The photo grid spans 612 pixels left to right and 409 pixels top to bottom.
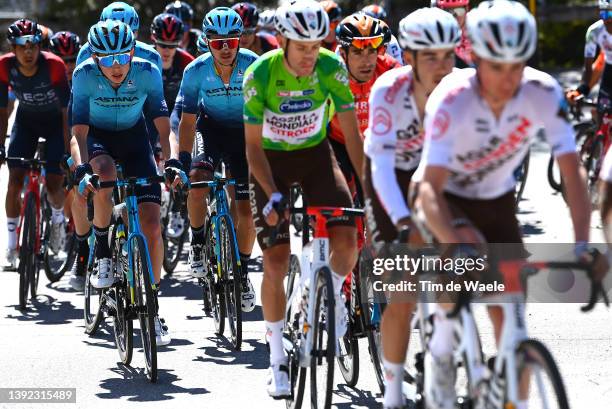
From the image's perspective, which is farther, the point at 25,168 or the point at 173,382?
the point at 25,168

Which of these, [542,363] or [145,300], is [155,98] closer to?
[145,300]

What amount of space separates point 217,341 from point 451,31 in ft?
11.6

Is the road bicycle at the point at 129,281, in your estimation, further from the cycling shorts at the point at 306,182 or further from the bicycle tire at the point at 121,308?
the cycling shorts at the point at 306,182

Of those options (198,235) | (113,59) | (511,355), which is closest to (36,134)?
(198,235)

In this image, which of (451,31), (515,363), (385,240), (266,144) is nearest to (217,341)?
(266,144)

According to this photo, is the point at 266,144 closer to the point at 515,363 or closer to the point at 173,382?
the point at 173,382

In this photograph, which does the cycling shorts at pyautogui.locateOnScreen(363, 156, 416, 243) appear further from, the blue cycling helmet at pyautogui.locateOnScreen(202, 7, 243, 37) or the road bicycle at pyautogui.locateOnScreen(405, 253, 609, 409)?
the blue cycling helmet at pyautogui.locateOnScreen(202, 7, 243, 37)

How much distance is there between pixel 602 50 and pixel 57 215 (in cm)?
576

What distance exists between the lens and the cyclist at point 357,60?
816cm

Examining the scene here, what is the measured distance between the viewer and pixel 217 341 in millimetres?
8750

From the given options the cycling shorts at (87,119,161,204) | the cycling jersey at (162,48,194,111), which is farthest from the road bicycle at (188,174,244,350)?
the cycling jersey at (162,48,194,111)

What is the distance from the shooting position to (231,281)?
868cm

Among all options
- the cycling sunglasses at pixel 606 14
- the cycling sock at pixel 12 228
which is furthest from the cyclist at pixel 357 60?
the cycling sunglasses at pixel 606 14

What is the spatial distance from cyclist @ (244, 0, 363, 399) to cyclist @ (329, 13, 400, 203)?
1.00m
